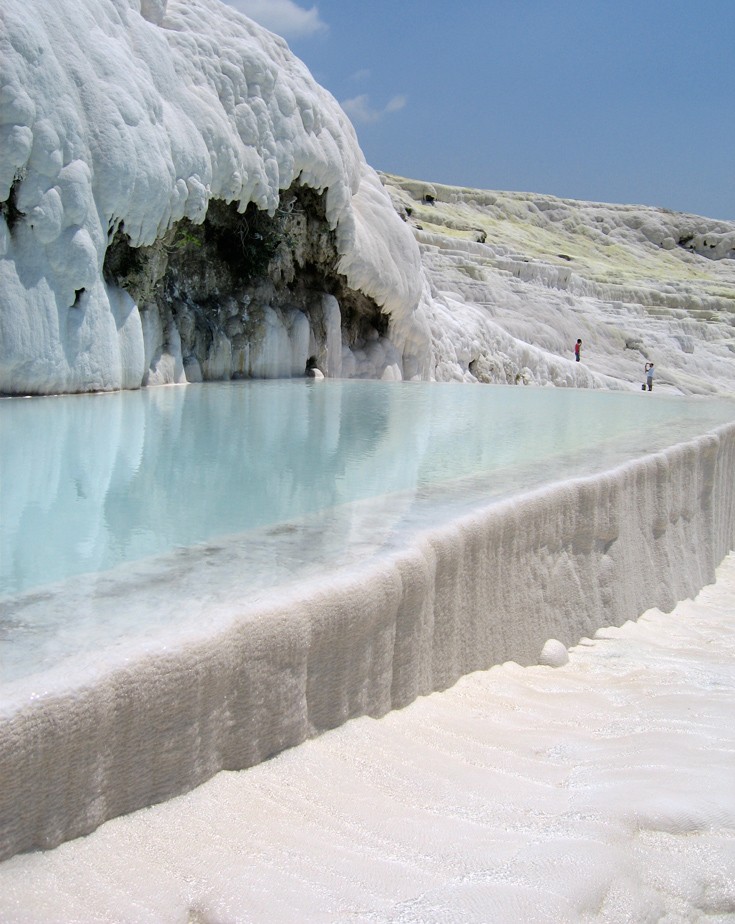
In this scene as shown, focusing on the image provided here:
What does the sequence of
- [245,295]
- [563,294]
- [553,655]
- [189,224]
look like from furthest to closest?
[563,294] < [245,295] < [189,224] < [553,655]

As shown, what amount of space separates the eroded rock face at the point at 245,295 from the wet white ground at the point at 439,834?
264 inches

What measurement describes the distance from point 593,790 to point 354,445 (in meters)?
3.06

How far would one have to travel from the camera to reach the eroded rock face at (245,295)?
30.1 feet

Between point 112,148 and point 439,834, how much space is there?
6.51m

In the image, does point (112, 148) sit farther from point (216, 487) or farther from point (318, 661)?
point (318, 661)

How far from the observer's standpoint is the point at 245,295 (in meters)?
10.7

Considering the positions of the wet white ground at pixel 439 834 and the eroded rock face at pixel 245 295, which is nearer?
the wet white ground at pixel 439 834

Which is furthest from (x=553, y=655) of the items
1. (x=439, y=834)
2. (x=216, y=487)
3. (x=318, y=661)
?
(x=439, y=834)

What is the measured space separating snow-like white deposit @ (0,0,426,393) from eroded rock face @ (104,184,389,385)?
30cm

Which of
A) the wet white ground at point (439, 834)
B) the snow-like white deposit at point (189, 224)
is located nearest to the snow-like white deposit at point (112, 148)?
the snow-like white deposit at point (189, 224)

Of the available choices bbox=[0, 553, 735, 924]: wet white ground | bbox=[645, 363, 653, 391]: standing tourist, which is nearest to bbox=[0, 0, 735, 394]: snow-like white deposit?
bbox=[645, 363, 653, 391]: standing tourist

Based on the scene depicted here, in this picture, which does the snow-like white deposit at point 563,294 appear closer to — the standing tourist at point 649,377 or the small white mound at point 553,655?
the standing tourist at point 649,377

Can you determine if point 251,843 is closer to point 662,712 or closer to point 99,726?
point 99,726

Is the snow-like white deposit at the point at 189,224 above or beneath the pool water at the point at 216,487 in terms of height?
above
